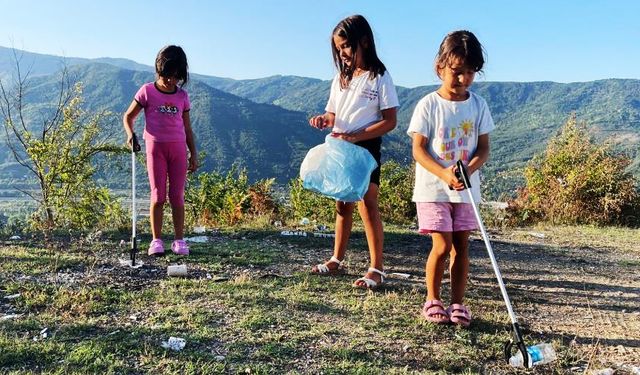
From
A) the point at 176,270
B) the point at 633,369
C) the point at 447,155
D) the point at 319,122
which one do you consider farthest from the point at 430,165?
the point at 176,270

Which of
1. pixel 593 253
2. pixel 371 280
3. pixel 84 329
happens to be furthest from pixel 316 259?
pixel 593 253

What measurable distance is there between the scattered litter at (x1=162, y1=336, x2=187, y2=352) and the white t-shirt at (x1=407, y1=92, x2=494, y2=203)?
165 centimetres

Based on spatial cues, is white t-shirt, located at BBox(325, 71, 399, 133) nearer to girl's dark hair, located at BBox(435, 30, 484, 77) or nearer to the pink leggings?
girl's dark hair, located at BBox(435, 30, 484, 77)

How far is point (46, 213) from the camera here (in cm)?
830

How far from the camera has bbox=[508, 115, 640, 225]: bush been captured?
10008 millimetres

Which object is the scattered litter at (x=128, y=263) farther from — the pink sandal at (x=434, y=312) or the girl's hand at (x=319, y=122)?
the pink sandal at (x=434, y=312)

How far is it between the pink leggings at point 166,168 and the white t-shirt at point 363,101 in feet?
5.57

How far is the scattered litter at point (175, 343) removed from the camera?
266 centimetres

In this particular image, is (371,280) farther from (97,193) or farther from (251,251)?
(97,193)

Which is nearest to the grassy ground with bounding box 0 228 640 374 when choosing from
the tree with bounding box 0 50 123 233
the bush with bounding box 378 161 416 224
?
the bush with bounding box 378 161 416 224

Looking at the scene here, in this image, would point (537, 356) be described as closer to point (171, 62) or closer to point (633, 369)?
point (633, 369)

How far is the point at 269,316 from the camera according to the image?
3.15 metres

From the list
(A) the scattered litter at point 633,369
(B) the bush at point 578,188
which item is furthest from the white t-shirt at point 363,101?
(B) the bush at point 578,188

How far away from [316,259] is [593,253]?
3.55 metres
